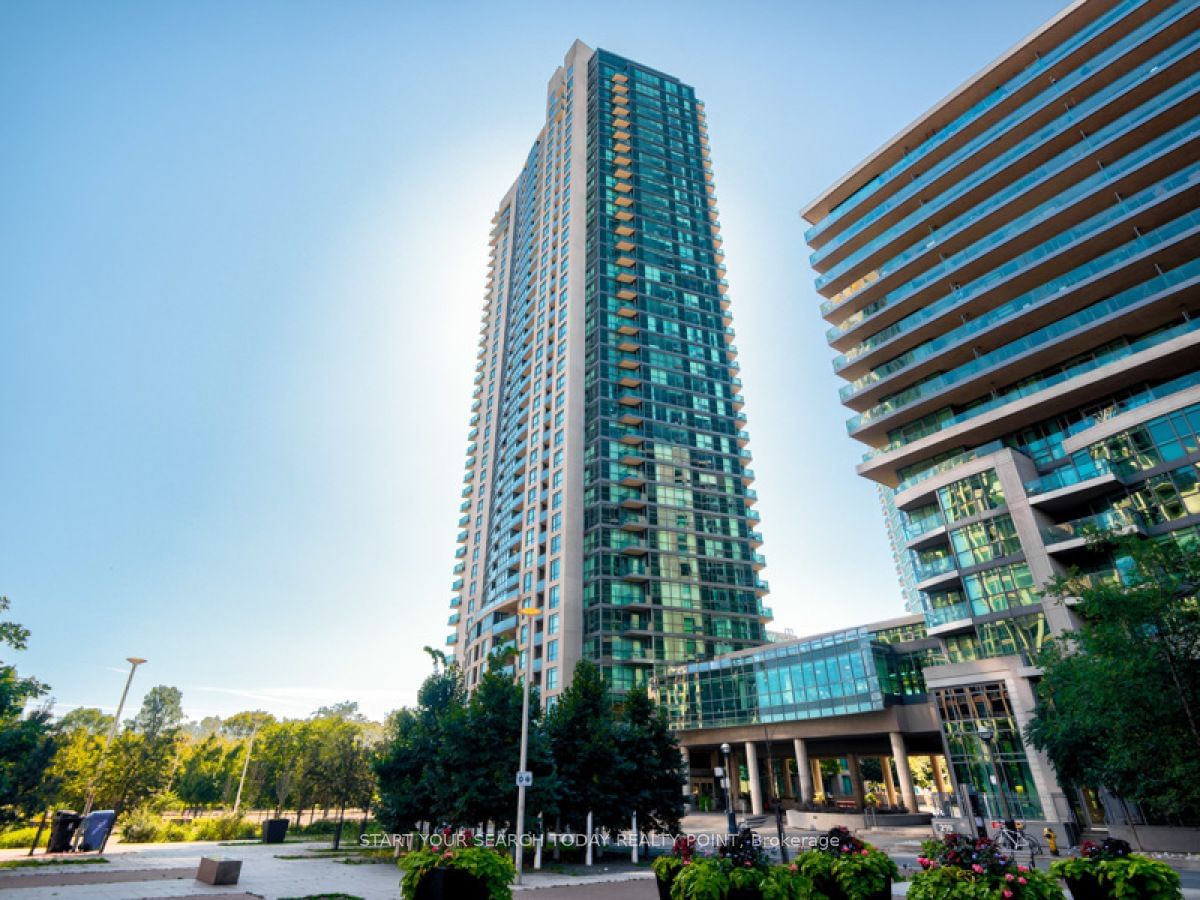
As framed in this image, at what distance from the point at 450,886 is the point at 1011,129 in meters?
64.4

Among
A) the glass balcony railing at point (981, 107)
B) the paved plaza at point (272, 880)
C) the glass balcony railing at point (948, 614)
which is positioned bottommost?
the paved plaza at point (272, 880)

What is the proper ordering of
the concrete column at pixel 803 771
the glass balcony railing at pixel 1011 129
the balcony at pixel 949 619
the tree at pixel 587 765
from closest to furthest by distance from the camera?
1. the tree at pixel 587 765
2. the balcony at pixel 949 619
3. the glass balcony railing at pixel 1011 129
4. the concrete column at pixel 803 771

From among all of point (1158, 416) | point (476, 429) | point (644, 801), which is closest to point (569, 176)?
point (476, 429)

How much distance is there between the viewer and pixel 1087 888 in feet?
33.3

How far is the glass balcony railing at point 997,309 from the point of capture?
41500 mm

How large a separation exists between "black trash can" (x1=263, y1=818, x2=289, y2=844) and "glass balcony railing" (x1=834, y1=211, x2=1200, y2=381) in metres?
53.8

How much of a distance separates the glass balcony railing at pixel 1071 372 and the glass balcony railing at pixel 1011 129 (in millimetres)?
17817

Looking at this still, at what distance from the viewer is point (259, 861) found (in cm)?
2722

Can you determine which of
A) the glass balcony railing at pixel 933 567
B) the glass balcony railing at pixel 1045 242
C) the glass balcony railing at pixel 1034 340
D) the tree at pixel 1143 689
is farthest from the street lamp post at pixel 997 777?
the glass balcony railing at pixel 1045 242

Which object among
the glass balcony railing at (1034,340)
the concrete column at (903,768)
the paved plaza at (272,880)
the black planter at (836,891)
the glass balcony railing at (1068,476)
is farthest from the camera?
the concrete column at (903,768)

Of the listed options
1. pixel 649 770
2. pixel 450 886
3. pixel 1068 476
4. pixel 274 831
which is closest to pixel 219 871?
pixel 450 886

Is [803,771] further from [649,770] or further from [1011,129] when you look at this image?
[1011,129]

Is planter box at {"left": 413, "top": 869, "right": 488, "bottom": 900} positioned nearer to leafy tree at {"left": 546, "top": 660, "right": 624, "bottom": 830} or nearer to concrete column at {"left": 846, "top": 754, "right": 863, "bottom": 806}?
leafy tree at {"left": 546, "top": 660, "right": 624, "bottom": 830}

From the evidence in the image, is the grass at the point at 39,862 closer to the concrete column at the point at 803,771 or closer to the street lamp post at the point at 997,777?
the street lamp post at the point at 997,777
